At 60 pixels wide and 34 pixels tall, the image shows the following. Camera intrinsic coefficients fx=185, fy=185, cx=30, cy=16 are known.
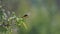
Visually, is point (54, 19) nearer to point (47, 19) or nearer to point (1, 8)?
point (47, 19)

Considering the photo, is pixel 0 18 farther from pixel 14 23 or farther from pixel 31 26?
pixel 31 26

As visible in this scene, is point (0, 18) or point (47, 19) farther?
point (47, 19)

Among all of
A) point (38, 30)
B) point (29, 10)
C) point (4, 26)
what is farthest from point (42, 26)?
point (4, 26)

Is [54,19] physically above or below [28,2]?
below

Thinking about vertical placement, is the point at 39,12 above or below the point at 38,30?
above

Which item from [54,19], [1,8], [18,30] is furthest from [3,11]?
[54,19]

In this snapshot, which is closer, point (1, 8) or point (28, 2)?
point (1, 8)
